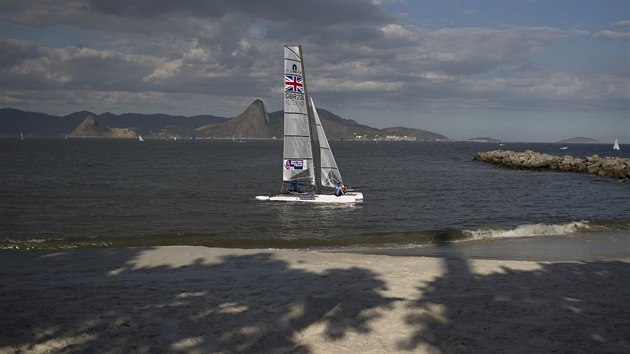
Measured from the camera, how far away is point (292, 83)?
34.7 meters

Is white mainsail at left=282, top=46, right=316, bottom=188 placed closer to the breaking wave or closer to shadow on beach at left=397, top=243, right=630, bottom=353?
the breaking wave

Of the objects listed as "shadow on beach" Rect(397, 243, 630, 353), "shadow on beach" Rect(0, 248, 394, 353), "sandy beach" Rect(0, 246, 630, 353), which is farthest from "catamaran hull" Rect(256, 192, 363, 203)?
"shadow on beach" Rect(397, 243, 630, 353)

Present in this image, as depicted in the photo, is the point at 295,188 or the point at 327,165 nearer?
the point at 295,188

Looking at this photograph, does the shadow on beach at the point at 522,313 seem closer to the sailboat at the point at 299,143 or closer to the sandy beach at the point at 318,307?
the sandy beach at the point at 318,307

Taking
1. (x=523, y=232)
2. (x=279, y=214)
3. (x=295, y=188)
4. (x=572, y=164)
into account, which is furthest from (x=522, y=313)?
(x=572, y=164)

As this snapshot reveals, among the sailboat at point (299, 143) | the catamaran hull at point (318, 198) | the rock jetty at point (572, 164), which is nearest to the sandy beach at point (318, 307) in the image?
the catamaran hull at point (318, 198)

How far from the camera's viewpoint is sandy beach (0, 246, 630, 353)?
24.4ft

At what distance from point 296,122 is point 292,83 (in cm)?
264

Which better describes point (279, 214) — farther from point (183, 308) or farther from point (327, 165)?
point (183, 308)

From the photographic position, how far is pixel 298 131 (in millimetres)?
35312

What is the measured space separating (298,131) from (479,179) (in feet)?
97.3

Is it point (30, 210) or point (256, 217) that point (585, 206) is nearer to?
point (256, 217)

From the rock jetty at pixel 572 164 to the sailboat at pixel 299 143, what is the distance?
124ft

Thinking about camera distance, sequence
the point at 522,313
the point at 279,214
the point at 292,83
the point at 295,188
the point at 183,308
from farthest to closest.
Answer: the point at 295,188
the point at 292,83
the point at 279,214
the point at 183,308
the point at 522,313
